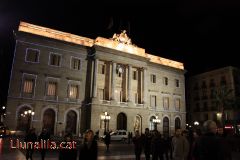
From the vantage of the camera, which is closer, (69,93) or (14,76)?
(14,76)

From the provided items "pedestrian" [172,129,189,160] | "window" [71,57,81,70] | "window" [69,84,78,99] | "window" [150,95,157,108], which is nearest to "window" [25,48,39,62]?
"window" [71,57,81,70]

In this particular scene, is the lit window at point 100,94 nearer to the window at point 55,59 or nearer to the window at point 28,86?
the window at point 55,59

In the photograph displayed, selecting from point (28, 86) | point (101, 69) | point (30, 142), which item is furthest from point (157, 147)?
point (101, 69)

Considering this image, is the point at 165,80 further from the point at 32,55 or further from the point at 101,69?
the point at 32,55

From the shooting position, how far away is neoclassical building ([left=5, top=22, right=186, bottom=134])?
110 feet

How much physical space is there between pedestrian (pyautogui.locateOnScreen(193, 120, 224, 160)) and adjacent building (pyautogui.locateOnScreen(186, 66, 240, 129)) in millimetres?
43356

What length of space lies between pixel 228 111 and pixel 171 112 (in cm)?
1331

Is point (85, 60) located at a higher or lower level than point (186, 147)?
higher

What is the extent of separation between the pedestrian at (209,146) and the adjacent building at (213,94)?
43356mm

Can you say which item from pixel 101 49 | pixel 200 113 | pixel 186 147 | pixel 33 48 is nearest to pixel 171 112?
pixel 200 113

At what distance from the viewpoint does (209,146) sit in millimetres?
4285

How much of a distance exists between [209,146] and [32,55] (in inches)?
1341

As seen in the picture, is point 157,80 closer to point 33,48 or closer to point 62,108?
point 62,108

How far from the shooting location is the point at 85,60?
38.9 m
